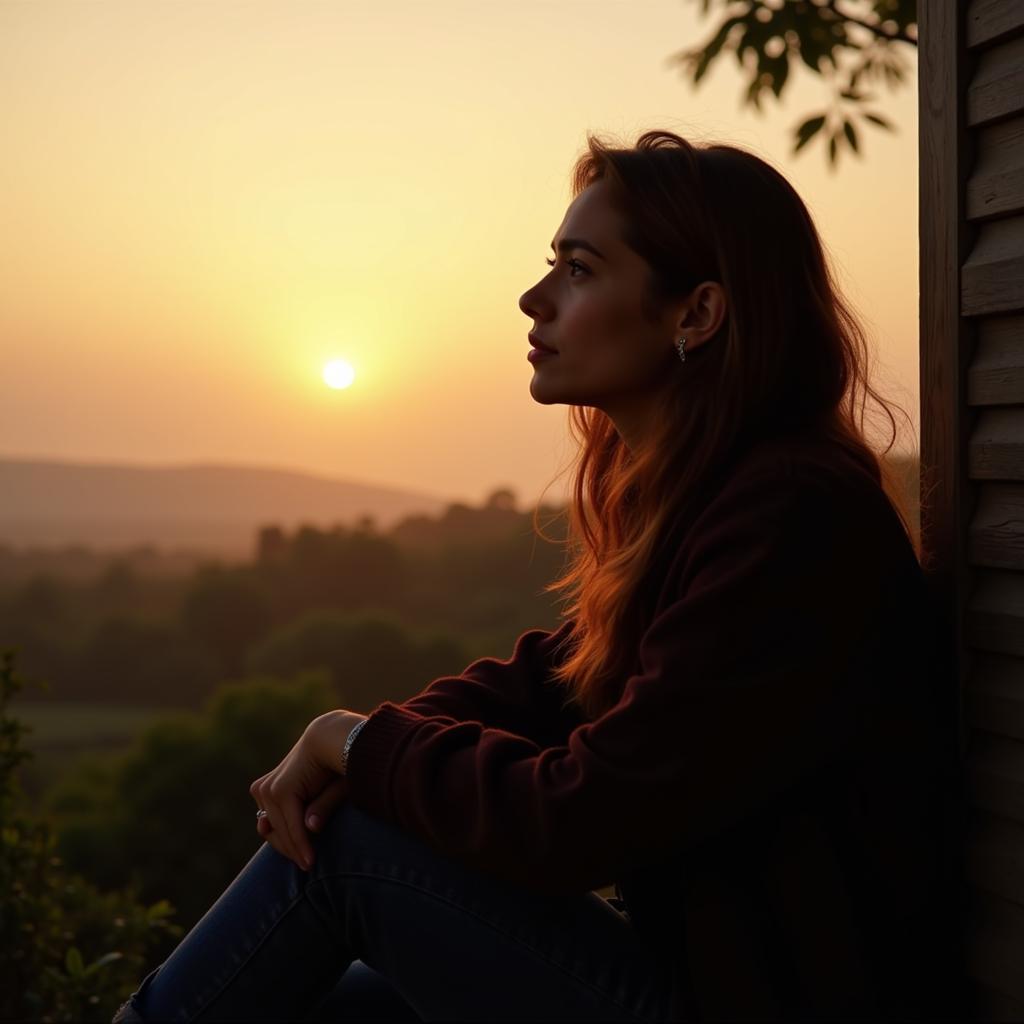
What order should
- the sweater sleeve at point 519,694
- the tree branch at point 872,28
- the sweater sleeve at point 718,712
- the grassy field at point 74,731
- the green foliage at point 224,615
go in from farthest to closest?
the green foliage at point 224,615
the grassy field at point 74,731
the tree branch at point 872,28
the sweater sleeve at point 519,694
the sweater sleeve at point 718,712

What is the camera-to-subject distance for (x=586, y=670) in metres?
1.75

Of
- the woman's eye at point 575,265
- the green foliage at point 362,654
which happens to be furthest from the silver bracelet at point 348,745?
the green foliage at point 362,654

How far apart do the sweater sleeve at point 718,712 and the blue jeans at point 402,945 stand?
0.11 metres

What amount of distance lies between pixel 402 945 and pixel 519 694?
1.86 feet

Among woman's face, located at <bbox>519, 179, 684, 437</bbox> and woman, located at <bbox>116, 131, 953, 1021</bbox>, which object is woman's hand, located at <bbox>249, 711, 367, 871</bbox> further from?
woman's face, located at <bbox>519, 179, 684, 437</bbox>

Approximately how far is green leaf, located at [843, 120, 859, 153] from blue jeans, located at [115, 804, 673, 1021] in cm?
262

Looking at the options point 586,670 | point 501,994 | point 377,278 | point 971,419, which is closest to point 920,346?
point 971,419

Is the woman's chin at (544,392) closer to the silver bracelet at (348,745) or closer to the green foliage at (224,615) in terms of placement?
the silver bracelet at (348,745)

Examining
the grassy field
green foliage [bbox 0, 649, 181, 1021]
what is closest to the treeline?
the grassy field

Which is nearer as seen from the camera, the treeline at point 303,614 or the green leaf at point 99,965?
the green leaf at point 99,965

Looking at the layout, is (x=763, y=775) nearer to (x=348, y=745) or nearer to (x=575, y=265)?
(x=348, y=745)

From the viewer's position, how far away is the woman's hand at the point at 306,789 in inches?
64.1

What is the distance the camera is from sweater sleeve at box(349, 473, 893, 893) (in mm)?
1346

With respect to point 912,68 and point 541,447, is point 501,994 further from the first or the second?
point 912,68
